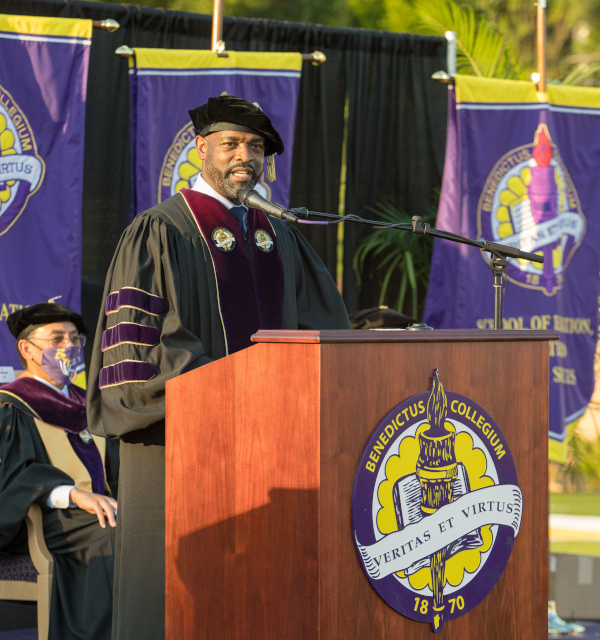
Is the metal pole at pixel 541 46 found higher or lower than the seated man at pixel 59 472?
higher

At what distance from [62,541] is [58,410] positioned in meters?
0.57

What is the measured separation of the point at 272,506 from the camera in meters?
1.93

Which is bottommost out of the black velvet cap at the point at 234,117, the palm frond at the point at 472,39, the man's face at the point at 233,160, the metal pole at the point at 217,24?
the man's face at the point at 233,160

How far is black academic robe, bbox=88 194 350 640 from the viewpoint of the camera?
7.88ft

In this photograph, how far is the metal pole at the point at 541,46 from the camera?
5.12 metres

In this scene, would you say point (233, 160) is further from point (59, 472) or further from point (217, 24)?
point (217, 24)

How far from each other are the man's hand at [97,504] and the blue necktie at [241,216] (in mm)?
1497

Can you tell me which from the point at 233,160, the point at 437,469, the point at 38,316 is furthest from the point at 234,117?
the point at 38,316

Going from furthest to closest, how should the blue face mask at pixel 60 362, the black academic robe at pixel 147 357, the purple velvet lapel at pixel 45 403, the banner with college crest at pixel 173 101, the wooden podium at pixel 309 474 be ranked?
1. the banner with college crest at pixel 173 101
2. the blue face mask at pixel 60 362
3. the purple velvet lapel at pixel 45 403
4. the black academic robe at pixel 147 357
5. the wooden podium at pixel 309 474

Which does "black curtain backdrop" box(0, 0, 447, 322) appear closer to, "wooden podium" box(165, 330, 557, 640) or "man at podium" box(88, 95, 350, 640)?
"man at podium" box(88, 95, 350, 640)

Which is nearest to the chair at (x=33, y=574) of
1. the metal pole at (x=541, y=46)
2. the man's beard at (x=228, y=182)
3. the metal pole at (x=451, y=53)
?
the man's beard at (x=228, y=182)

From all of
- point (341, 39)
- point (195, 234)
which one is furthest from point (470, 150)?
point (195, 234)

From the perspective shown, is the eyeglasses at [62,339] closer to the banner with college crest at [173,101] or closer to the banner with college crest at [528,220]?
the banner with college crest at [173,101]

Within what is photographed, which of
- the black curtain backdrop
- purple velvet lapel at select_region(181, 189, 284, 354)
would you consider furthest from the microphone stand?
the black curtain backdrop
